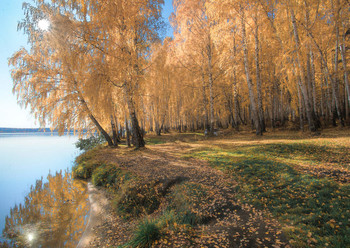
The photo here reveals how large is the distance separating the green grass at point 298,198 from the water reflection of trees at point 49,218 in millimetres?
4850

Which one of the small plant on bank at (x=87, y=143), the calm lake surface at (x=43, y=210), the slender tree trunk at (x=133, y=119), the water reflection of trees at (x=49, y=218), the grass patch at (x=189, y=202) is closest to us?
the grass patch at (x=189, y=202)

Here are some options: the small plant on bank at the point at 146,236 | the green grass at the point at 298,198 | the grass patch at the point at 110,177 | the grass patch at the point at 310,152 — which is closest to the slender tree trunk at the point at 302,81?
the grass patch at the point at 310,152

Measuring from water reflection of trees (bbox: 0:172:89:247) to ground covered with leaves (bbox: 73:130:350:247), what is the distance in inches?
40.7

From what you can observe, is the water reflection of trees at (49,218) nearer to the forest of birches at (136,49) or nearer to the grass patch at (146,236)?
the grass patch at (146,236)

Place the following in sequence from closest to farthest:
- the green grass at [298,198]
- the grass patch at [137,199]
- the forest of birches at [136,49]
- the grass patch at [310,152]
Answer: the green grass at [298,198]
the grass patch at [137,199]
the grass patch at [310,152]
the forest of birches at [136,49]

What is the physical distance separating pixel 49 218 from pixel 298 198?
284 inches

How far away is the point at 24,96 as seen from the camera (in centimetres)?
1066

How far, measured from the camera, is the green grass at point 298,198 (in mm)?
2643

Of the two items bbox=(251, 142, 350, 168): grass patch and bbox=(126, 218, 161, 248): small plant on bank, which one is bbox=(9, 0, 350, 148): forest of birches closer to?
bbox=(251, 142, 350, 168): grass patch

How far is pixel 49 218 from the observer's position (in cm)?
547

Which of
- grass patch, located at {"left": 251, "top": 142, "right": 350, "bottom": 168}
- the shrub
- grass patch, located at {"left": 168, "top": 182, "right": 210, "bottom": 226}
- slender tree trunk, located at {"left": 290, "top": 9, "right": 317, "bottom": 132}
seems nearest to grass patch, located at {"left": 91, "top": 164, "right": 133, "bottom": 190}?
the shrub

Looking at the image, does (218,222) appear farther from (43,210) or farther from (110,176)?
(43,210)

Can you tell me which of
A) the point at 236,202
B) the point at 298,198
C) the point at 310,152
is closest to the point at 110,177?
the point at 236,202

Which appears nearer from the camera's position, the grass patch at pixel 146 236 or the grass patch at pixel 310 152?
the grass patch at pixel 146 236
